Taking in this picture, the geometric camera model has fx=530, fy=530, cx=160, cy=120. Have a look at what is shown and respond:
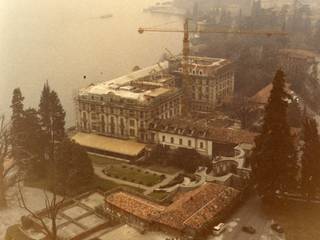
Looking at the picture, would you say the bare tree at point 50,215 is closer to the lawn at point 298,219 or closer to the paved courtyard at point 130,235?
the paved courtyard at point 130,235

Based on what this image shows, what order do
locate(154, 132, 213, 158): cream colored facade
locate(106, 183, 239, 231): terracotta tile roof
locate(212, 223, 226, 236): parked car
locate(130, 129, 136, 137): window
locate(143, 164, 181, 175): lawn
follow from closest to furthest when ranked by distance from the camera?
locate(212, 223, 226, 236): parked car
locate(106, 183, 239, 231): terracotta tile roof
locate(143, 164, 181, 175): lawn
locate(154, 132, 213, 158): cream colored facade
locate(130, 129, 136, 137): window

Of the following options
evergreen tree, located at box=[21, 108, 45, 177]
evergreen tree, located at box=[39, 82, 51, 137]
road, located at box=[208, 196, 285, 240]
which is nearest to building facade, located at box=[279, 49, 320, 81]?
evergreen tree, located at box=[39, 82, 51, 137]

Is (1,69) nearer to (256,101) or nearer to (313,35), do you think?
(256,101)

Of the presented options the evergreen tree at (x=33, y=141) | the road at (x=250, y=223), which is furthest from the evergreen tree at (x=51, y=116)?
the road at (x=250, y=223)

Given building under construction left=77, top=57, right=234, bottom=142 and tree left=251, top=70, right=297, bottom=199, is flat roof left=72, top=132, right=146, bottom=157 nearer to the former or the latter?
building under construction left=77, top=57, right=234, bottom=142

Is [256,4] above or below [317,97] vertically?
above

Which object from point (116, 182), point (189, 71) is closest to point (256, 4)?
point (189, 71)
